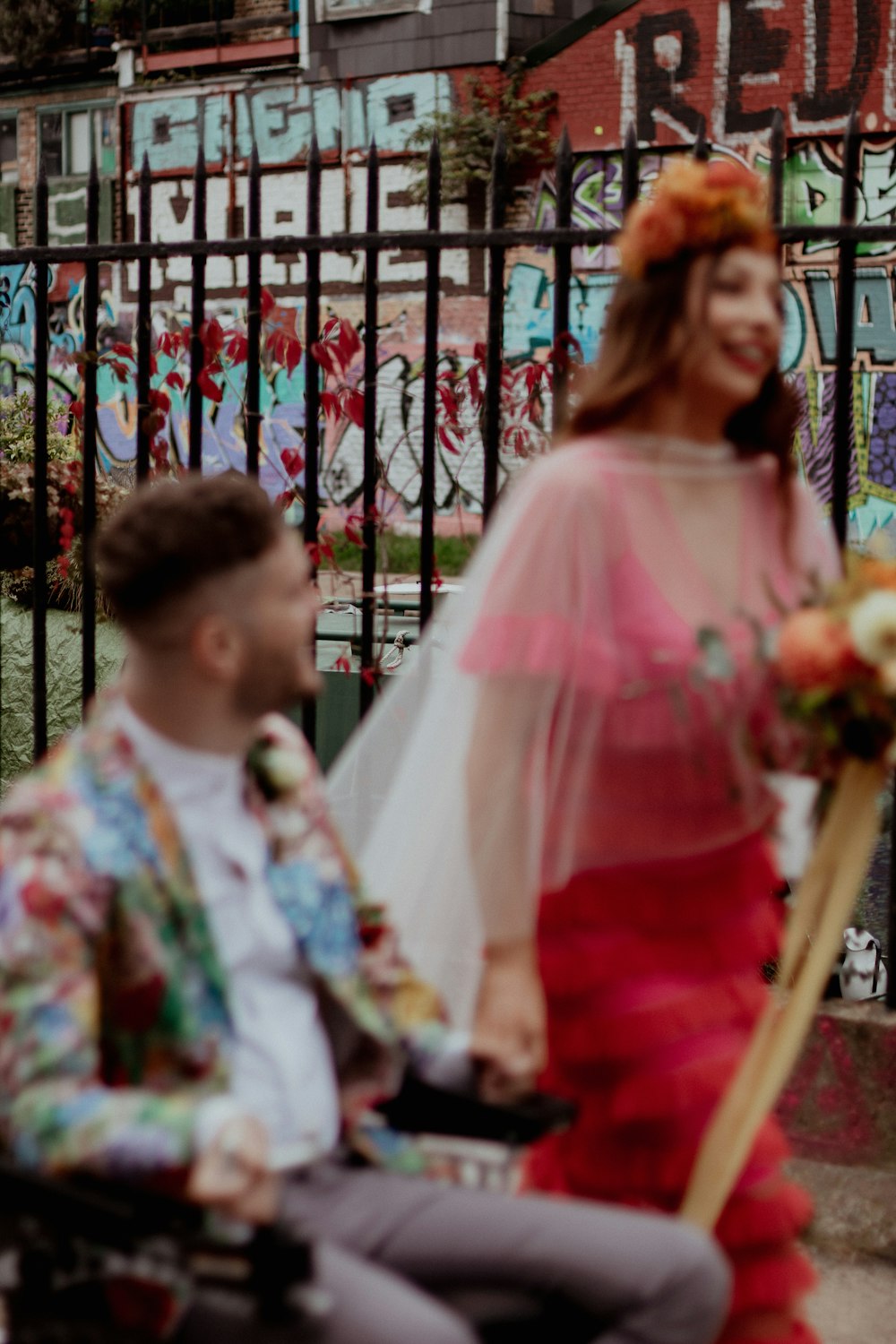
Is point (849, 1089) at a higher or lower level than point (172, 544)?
lower

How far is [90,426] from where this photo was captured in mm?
4195

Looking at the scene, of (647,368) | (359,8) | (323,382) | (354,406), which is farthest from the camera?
(359,8)

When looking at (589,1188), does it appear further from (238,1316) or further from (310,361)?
(310,361)

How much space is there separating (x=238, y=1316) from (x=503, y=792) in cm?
82

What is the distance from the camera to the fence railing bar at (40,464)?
419cm

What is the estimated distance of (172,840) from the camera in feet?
6.06

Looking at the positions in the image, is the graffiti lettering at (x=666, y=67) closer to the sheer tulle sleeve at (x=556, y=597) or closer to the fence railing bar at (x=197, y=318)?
the fence railing bar at (x=197, y=318)

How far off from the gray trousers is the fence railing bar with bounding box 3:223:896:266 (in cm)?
201

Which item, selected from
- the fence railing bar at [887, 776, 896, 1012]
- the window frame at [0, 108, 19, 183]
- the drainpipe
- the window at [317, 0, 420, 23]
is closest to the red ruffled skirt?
the fence railing bar at [887, 776, 896, 1012]

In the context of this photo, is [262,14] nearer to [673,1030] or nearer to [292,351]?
[292,351]

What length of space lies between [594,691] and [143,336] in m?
2.23

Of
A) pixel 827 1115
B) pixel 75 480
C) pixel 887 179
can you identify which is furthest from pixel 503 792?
pixel 887 179

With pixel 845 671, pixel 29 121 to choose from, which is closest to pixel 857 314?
pixel 29 121

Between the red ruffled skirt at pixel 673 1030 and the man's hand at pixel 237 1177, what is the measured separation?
0.78m
